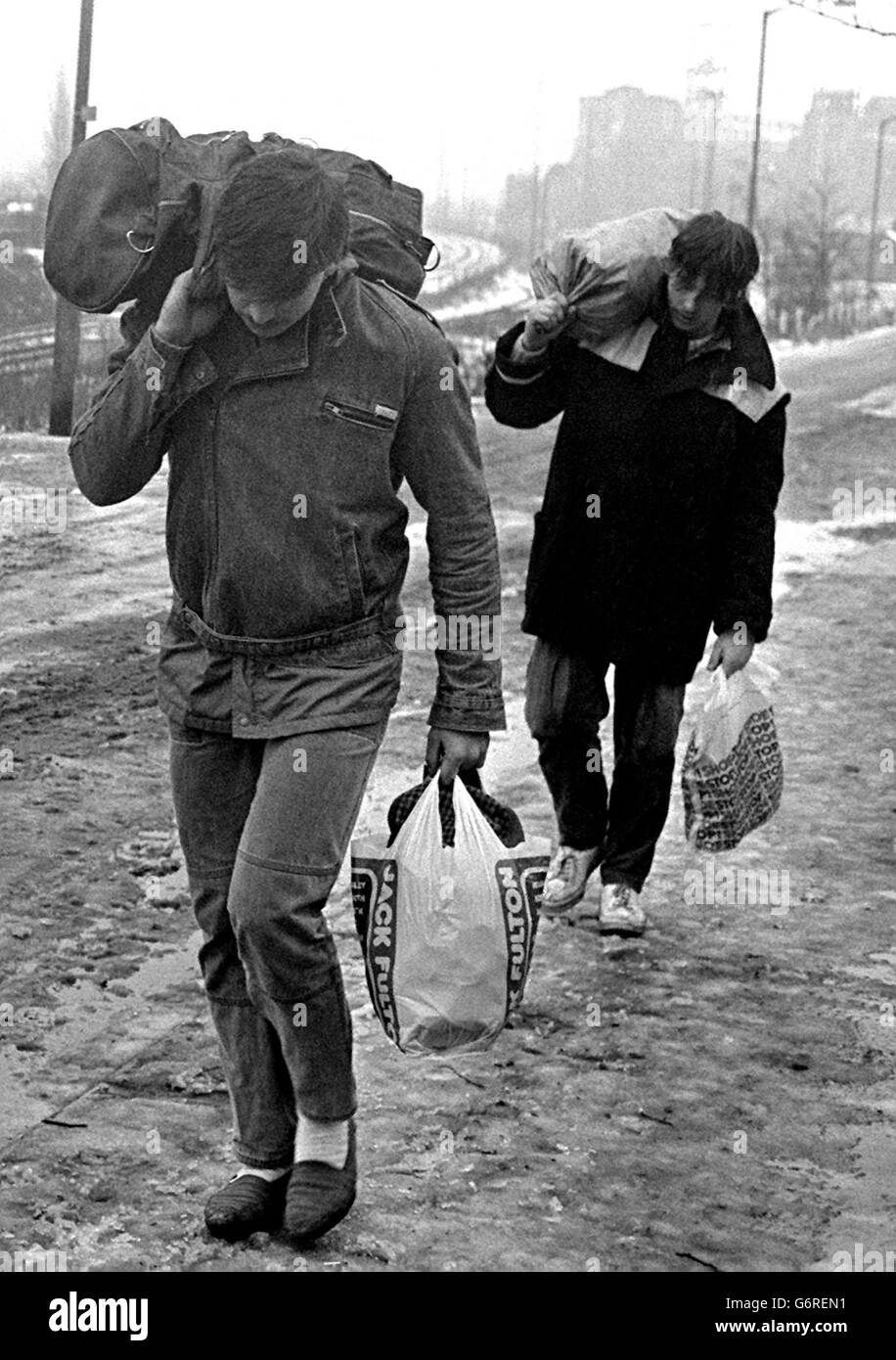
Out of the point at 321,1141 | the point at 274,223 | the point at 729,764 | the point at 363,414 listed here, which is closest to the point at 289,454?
the point at 363,414

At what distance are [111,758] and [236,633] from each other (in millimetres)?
3597

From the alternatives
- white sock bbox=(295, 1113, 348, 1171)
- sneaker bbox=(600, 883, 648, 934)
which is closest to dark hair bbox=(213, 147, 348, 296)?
white sock bbox=(295, 1113, 348, 1171)

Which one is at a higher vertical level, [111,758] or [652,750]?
[652,750]

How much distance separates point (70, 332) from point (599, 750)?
50.8 feet

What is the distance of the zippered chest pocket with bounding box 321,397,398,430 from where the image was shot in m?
3.35

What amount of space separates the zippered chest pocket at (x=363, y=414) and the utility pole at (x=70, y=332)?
15331mm

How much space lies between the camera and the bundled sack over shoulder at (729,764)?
→ 198 inches

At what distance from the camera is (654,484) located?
4.96m

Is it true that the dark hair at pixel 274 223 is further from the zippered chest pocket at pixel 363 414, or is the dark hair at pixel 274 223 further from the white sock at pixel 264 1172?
the white sock at pixel 264 1172

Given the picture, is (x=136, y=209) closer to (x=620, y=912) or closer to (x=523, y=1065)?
(x=523, y=1065)

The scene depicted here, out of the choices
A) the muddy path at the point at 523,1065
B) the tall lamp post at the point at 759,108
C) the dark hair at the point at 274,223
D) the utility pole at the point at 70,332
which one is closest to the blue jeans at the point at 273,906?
Answer: the muddy path at the point at 523,1065

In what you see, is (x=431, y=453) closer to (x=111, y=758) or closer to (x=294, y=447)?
(x=294, y=447)
